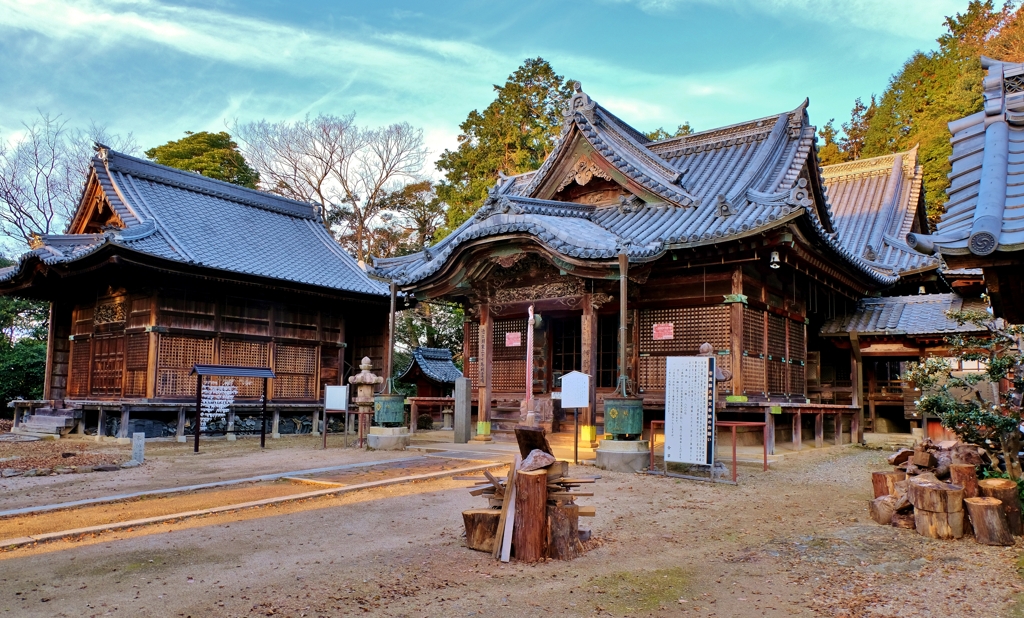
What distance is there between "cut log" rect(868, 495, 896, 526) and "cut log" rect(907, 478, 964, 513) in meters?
0.44

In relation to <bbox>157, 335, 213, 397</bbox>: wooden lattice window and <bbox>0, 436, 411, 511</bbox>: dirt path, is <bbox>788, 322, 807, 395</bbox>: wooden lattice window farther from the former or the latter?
<bbox>157, 335, 213, 397</bbox>: wooden lattice window

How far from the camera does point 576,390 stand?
11266mm

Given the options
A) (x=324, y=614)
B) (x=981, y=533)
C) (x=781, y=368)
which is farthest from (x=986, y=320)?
(x=324, y=614)

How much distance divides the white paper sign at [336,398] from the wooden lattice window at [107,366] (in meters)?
7.37

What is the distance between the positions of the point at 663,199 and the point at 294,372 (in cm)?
1188

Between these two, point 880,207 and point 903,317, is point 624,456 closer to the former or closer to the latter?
point 903,317

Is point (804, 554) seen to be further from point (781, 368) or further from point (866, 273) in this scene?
point (866, 273)

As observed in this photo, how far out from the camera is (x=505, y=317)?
16406 millimetres

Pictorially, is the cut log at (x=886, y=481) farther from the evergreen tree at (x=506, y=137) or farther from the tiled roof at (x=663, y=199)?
the evergreen tree at (x=506, y=137)

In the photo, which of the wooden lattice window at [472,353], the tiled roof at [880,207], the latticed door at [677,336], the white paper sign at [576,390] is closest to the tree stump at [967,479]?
the white paper sign at [576,390]

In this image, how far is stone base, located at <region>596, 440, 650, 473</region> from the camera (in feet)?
34.9

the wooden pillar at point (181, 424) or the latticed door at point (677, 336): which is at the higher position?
the latticed door at point (677, 336)

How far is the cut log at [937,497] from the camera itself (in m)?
6.54

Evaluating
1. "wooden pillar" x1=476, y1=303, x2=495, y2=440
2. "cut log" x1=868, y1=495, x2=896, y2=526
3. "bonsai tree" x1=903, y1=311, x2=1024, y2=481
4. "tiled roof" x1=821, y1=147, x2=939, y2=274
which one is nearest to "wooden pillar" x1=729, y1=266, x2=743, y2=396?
"wooden pillar" x1=476, y1=303, x2=495, y2=440
